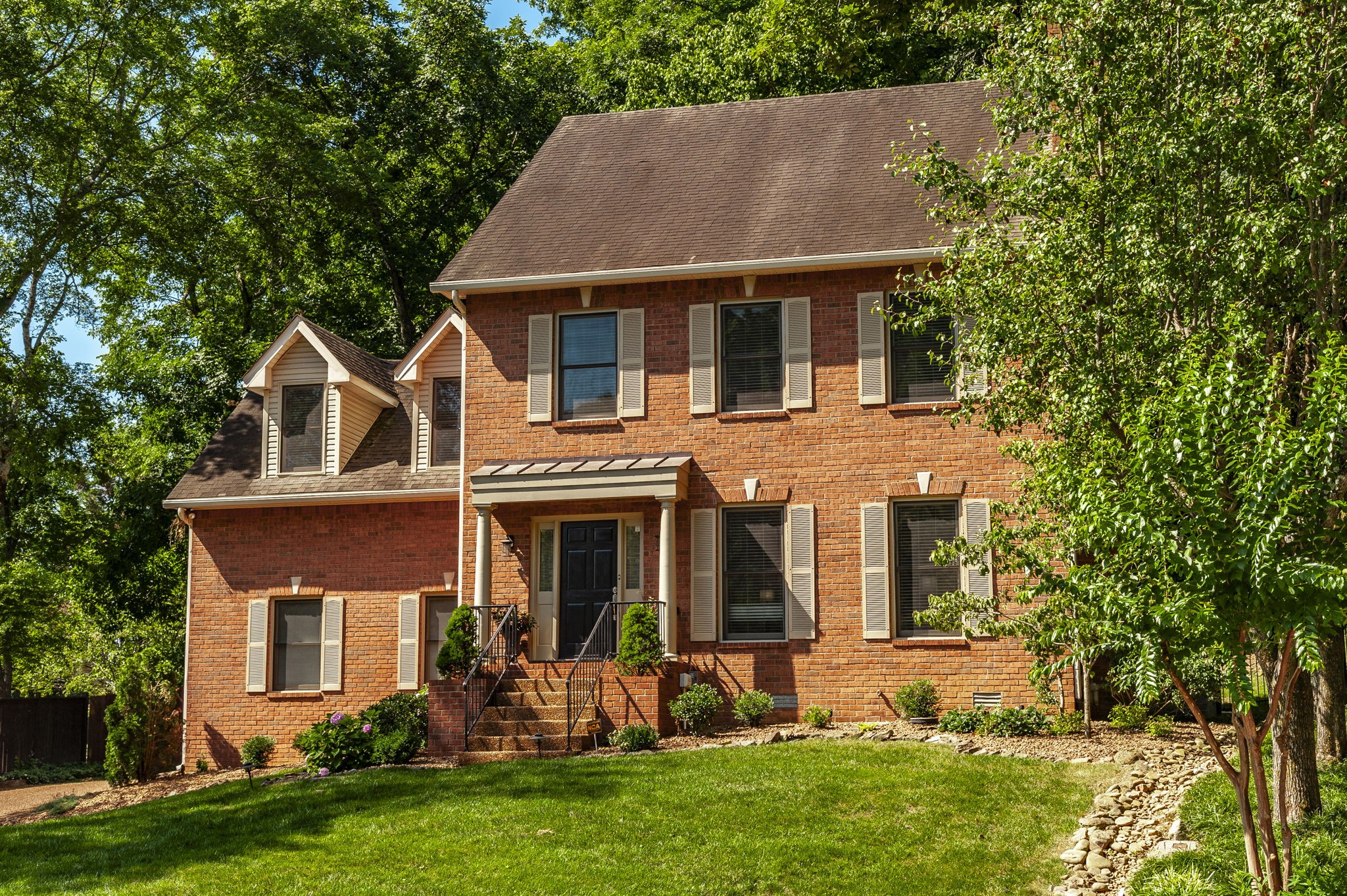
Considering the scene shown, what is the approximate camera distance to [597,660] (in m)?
15.5

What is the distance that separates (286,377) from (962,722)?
11958mm

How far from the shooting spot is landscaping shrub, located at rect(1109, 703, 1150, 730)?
47.3ft

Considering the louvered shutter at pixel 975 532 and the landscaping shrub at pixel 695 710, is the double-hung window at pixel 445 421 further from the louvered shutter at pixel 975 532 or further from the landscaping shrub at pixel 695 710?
the louvered shutter at pixel 975 532

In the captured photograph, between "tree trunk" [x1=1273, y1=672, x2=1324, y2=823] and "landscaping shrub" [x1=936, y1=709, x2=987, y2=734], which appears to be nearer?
"tree trunk" [x1=1273, y1=672, x2=1324, y2=823]

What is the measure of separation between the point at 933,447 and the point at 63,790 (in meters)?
13.5

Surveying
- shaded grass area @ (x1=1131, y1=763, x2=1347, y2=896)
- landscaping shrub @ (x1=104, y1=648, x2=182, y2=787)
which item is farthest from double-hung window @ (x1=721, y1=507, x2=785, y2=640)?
landscaping shrub @ (x1=104, y1=648, x2=182, y2=787)

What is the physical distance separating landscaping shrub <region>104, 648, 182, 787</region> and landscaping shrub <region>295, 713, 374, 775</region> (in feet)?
11.6

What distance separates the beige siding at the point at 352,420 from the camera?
19.8 meters

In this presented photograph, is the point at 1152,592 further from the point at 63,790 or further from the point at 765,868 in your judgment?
the point at 63,790

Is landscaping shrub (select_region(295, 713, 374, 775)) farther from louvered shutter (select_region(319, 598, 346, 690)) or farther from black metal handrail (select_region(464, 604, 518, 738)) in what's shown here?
louvered shutter (select_region(319, 598, 346, 690))

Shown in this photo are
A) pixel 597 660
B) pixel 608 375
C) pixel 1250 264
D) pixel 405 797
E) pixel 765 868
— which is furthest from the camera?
pixel 608 375

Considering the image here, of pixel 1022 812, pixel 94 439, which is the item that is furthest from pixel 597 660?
pixel 94 439

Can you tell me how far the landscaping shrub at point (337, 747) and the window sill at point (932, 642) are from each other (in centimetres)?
663

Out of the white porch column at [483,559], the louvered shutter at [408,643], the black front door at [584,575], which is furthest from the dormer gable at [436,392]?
the black front door at [584,575]
